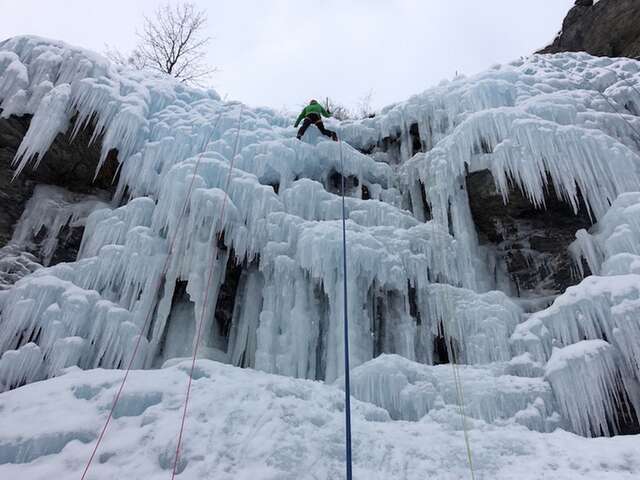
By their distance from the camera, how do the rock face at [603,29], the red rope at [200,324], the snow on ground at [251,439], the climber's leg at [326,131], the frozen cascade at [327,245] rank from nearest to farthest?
the snow on ground at [251,439]
the red rope at [200,324]
the frozen cascade at [327,245]
the climber's leg at [326,131]
the rock face at [603,29]

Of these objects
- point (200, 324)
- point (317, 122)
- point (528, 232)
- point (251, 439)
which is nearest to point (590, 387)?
point (251, 439)

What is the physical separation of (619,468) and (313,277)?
384cm

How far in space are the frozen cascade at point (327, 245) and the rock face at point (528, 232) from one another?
0.30m

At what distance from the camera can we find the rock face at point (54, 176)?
7148 mm

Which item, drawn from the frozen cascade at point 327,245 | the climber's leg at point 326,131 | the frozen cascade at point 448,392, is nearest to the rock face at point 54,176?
the frozen cascade at point 327,245

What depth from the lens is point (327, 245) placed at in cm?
610

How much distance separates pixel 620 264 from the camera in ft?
16.9

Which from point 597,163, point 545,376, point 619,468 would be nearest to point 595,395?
point 545,376

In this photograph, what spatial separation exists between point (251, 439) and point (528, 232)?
592cm

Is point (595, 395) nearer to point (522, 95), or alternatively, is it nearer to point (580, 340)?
point (580, 340)

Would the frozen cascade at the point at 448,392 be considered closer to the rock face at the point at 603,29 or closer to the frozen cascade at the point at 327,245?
the frozen cascade at the point at 327,245

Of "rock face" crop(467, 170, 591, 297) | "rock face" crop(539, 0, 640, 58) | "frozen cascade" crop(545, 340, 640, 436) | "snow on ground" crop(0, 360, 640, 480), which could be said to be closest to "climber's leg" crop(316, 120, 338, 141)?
"rock face" crop(467, 170, 591, 297)

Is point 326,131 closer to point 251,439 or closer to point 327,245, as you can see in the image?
point 327,245

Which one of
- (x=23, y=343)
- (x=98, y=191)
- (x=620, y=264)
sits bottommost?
(x=23, y=343)
